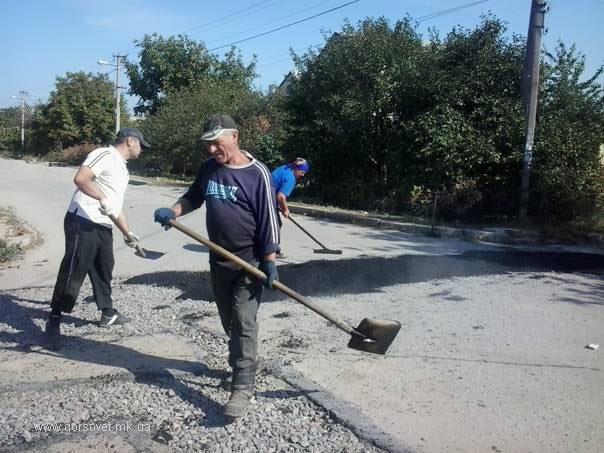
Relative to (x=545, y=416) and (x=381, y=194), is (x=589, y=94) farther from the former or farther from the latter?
(x=545, y=416)

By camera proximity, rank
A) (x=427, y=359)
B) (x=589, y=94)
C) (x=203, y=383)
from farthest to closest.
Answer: (x=589, y=94) < (x=427, y=359) < (x=203, y=383)

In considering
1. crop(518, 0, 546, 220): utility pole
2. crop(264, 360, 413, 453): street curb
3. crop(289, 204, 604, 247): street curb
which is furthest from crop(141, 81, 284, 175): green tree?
crop(264, 360, 413, 453): street curb

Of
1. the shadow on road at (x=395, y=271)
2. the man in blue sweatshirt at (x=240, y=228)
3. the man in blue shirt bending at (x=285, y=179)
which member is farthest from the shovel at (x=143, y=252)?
the man in blue shirt bending at (x=285, y=179)

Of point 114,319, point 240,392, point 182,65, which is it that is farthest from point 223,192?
point 182,65

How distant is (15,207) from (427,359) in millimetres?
13204

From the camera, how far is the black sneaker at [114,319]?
5.23 m

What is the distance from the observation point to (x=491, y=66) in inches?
545

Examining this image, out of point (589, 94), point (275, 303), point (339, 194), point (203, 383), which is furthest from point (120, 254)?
point (589, 94)

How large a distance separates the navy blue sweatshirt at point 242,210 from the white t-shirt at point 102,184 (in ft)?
5.12

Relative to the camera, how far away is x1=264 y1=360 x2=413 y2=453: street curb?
3.30m

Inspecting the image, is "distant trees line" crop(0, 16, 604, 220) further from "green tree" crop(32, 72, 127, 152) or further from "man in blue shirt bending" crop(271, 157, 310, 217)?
"green tree" crop(32, 72, 127, 152)

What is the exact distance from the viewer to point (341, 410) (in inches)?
144

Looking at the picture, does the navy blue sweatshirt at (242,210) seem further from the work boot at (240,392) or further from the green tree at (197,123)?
the green tree at (197,123)

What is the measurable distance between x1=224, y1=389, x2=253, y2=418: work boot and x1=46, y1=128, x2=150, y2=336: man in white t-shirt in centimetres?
181
